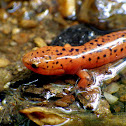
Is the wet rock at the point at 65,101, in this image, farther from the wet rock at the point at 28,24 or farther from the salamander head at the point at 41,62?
the wet rock at the point at 28,24

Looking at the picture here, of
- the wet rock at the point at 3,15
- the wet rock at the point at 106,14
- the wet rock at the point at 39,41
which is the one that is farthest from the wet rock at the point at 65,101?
the wet rock at the point at 3,15

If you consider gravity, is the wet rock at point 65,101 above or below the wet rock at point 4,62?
below

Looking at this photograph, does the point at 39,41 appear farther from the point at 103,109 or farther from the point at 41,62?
the point at 103,109

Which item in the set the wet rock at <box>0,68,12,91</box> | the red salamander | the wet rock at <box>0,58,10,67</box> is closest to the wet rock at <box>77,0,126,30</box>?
the red salamander

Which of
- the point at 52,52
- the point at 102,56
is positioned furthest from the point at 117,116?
the point at 52,52

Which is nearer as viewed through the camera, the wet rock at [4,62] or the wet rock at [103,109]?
the wet rock at [103,109]

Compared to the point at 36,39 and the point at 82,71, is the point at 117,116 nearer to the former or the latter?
the point at 82,71

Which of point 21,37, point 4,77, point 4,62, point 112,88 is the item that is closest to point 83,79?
point 112,88
